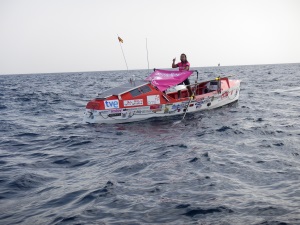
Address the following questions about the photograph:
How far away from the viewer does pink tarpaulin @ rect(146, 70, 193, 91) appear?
14945 millimetres

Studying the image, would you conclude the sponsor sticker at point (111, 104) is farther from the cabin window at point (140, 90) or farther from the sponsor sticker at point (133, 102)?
the cabin window at point (140, 90)

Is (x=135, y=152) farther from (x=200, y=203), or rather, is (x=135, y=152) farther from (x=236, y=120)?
(x=236, y=120)

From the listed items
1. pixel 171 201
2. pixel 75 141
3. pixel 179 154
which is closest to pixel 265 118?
pixel 179 154

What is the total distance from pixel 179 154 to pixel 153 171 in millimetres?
1656

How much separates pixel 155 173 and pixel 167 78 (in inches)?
335

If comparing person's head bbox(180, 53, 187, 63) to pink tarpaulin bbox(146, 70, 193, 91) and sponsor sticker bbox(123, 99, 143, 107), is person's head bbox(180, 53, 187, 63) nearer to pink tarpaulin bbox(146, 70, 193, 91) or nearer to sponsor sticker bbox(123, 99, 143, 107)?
pink tarpaulin bbox(146, 70, 193, 91)

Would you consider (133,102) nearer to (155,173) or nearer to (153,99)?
(153,99)

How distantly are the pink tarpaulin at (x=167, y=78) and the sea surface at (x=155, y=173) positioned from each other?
214 centimetres

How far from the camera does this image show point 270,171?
723 centimetres

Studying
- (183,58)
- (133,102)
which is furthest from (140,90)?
(183,58)

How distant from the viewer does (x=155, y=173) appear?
7.50 m

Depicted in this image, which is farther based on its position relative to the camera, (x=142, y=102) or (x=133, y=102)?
(x=142, y=102)

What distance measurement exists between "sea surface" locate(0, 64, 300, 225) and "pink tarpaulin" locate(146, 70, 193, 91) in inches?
84.2

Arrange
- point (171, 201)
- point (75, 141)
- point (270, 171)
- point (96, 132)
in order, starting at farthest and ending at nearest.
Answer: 1. point (96, 132)
2. point (75, 141)
3. point (270, 171)
4. point (171, 201)
